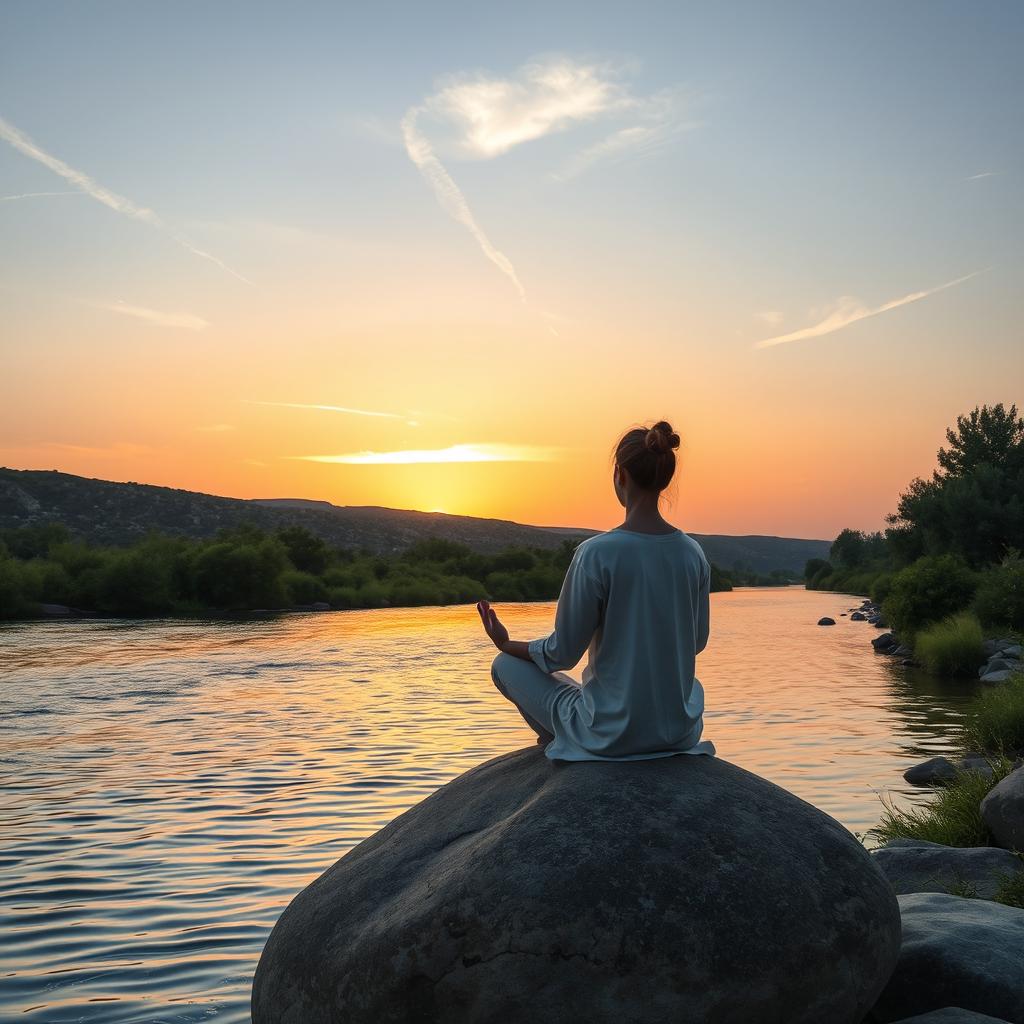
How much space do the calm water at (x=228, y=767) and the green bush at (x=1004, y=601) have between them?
9.46 feet

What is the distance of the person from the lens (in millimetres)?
4996

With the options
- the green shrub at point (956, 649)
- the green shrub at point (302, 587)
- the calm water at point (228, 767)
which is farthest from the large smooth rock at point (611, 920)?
the green shrub at point (302, 587)

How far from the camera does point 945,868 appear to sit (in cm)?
712

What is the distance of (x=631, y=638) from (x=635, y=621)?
80 millimetres

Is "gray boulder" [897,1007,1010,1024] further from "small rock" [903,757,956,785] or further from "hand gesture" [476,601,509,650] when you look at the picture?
"small rock" [903,757,956,785]

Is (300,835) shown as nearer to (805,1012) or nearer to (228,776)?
(228,776)

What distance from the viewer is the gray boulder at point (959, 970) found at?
16.4ft

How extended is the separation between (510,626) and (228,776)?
99.2 feet

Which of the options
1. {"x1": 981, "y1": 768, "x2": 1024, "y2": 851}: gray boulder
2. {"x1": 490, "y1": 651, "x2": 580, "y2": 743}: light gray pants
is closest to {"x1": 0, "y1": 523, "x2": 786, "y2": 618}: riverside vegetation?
{"x1": 981, "y1": 768, "x2": 1024, "y2": 851}: gray boulder

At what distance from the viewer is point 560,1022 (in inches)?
168

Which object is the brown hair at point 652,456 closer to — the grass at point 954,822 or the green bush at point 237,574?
the grass at point 954,822

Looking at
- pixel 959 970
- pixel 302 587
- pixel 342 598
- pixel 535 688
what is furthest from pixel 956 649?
pixel 342 598

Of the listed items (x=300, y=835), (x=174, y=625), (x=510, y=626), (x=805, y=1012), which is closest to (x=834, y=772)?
(x=300, y=835)

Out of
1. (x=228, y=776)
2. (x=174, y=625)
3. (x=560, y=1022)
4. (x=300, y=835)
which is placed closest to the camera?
(x=560, y=1022)
